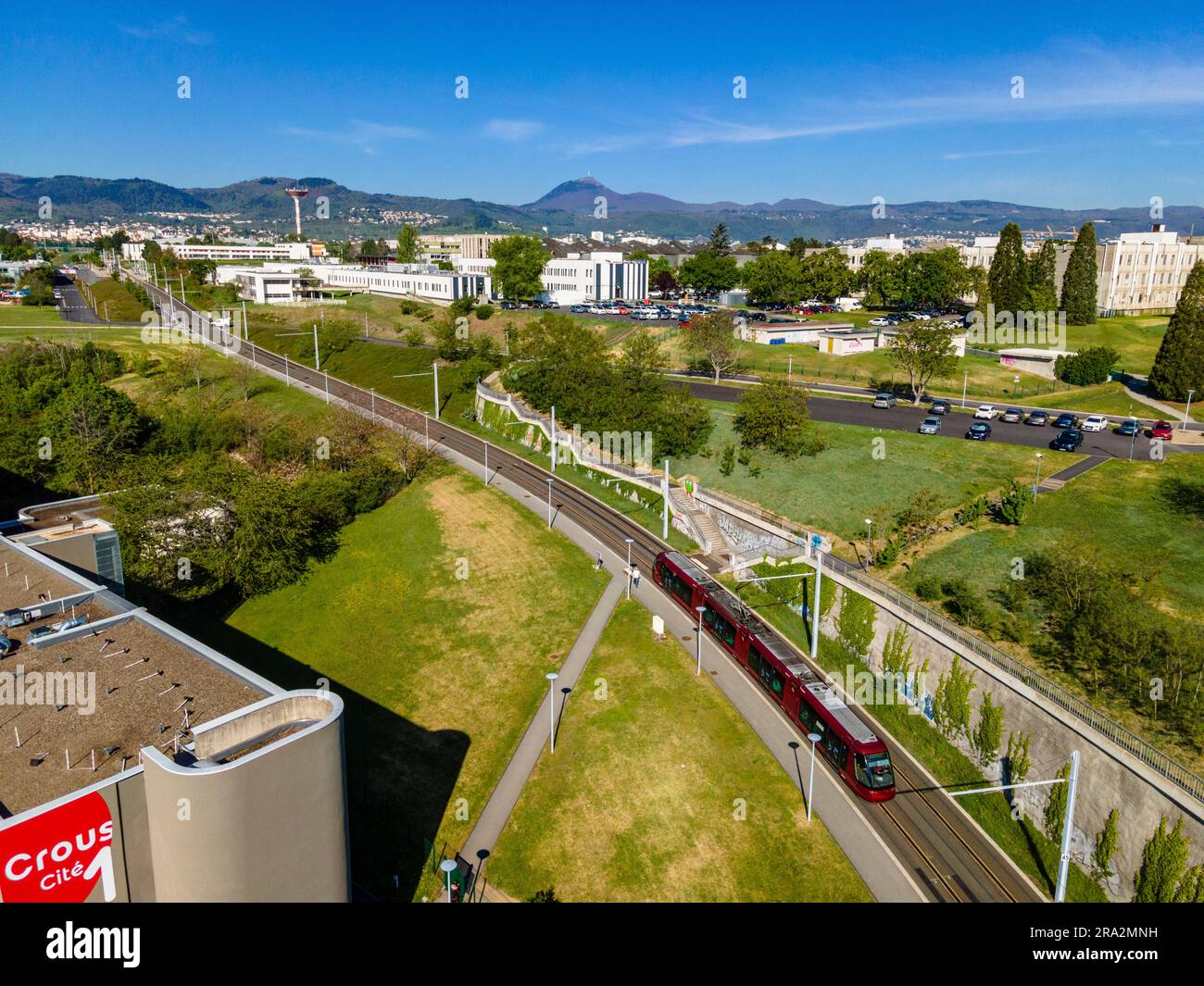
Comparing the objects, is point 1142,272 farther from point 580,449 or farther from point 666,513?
point 666,513

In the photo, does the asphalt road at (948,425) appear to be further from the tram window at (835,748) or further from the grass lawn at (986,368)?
the tram window at (835,748)

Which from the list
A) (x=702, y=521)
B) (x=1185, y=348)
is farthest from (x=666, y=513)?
(x=1185, y=348)

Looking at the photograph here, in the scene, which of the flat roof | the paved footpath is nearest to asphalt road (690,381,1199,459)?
the paved footpath

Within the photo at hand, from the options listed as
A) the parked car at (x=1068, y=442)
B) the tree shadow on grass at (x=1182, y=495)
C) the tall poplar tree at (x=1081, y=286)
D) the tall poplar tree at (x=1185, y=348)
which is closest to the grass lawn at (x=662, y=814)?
the tree shadow on grass at (x=1182, y=495)
